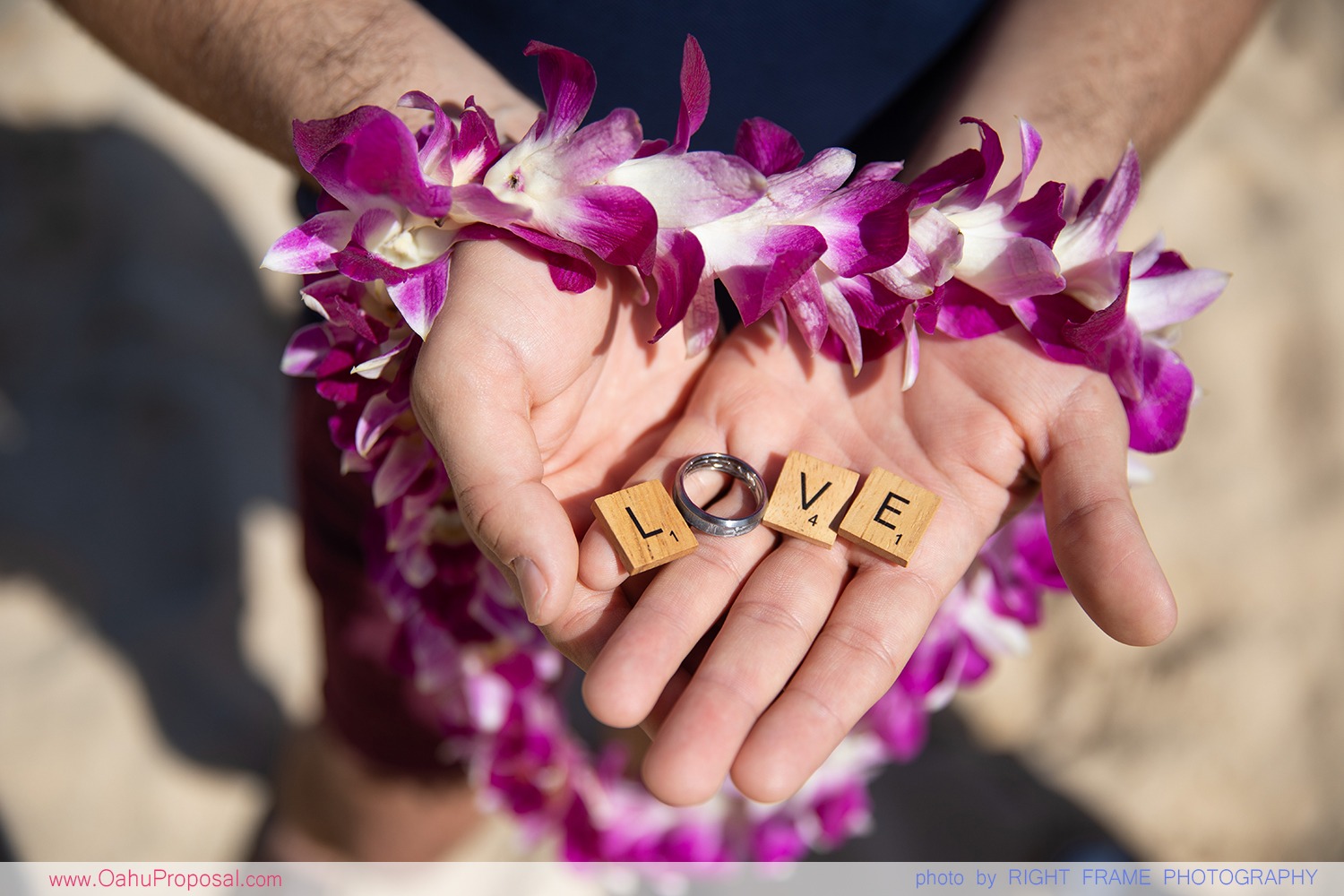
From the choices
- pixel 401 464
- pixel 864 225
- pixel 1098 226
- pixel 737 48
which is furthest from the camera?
pixel 737 48

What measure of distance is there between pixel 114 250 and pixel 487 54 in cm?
256

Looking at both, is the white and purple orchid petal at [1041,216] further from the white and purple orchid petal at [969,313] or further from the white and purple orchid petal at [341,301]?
the white and purple orchid petal at [341,301]

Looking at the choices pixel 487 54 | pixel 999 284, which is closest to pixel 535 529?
pixel 999 284

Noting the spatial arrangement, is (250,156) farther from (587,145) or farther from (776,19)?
(587,145)

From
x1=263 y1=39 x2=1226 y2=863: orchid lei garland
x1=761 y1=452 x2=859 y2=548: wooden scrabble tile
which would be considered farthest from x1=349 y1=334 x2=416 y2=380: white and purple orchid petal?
x1=761 y1=452 x2=859 y2=548: wooden scrabble tile

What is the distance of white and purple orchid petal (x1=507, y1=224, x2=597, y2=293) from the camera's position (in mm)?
1372

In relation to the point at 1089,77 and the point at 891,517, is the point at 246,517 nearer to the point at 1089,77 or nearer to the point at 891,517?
the point at 891,517

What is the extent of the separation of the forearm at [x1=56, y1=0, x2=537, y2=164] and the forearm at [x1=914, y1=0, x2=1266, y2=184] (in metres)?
0.88

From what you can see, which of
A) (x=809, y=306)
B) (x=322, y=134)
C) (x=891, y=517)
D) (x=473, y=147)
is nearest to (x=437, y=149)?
(x=473, y=147)

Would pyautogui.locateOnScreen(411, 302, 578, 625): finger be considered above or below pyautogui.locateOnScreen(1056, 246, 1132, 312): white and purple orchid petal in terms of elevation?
below

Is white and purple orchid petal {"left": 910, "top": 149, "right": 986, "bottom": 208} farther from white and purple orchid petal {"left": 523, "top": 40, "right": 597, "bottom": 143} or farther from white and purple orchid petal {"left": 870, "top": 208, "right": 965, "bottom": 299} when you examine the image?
white and purple orchid petal {"left": 523, "top": 40, "right": 597, "bottom": 143}

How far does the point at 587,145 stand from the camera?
1338mm

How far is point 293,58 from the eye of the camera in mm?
1632

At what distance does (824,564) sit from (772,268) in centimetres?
45
